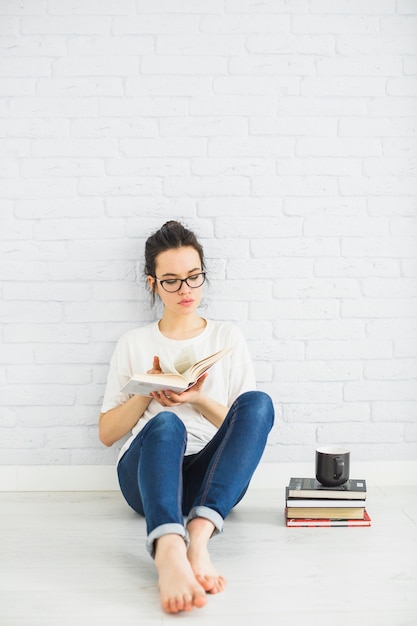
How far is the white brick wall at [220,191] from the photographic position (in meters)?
2.69

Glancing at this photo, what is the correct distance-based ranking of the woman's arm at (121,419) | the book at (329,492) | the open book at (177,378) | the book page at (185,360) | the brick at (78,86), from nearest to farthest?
the open book at (177,378) < the book page at (185,360) < the book at (329,492) < the woman's arm at (121,419) < the brick at (78,86)

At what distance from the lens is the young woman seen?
183 centimetres

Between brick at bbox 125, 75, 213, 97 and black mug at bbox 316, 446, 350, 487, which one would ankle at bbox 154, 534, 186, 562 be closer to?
black mug at bbox 316, 446, 350, 487

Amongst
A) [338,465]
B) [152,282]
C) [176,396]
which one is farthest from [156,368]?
[338,465]

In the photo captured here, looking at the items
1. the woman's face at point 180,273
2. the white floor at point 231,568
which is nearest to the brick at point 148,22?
the woman's face at point 180,273

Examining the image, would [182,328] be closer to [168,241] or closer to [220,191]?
[168,241]

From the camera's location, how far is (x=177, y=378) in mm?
2092

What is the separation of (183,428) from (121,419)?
14.8 inches

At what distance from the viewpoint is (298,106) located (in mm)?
2725

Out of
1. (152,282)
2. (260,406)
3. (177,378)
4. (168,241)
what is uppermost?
(168,241)

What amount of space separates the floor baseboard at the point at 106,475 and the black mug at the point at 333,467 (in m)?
0.45

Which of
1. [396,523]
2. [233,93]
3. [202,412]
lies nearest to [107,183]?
[233,93]

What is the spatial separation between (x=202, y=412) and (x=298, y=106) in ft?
4.11

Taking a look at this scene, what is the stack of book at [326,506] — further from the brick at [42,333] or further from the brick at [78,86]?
the brick at [78,86]
